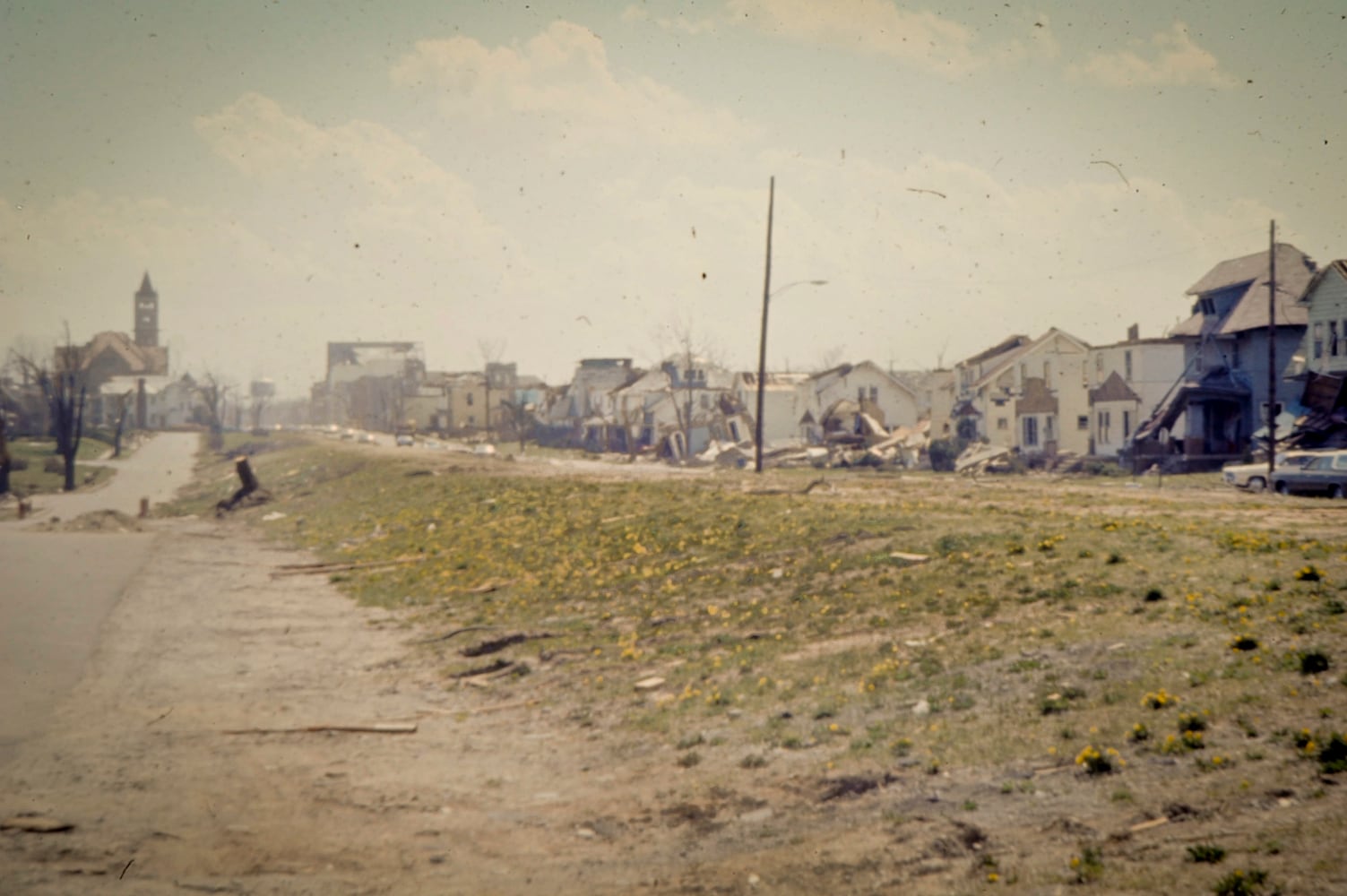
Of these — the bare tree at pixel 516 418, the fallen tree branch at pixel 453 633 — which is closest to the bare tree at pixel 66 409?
the bare tree at pixel 516 418

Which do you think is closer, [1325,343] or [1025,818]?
[1025,818]

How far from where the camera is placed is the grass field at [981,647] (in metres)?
8.91

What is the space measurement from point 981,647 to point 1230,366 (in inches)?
2260

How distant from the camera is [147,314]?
195 meters

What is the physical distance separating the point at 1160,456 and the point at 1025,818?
5531cm

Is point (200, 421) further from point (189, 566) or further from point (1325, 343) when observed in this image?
point (1325, 343)

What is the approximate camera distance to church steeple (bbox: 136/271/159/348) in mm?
188625

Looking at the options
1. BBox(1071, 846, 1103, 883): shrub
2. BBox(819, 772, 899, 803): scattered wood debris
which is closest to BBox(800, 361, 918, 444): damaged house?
BBox(819, 772, 899, 803): scattered wood debris

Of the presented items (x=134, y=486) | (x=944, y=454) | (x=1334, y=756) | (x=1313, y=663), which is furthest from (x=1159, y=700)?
(x=134, y=486)

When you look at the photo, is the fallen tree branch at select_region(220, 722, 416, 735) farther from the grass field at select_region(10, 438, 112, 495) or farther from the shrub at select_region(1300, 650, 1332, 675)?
Answer: the grass field at select_region(10, 438, 112, 495)

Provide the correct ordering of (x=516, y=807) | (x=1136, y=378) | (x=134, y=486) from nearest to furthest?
(x=516, y=807) → (x=1136, y=378) → (x=134, y=486)

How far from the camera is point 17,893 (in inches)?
352

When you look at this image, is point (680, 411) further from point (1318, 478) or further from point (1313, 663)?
point (1313, 663)

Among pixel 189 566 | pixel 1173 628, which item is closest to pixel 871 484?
pixel 189 566
